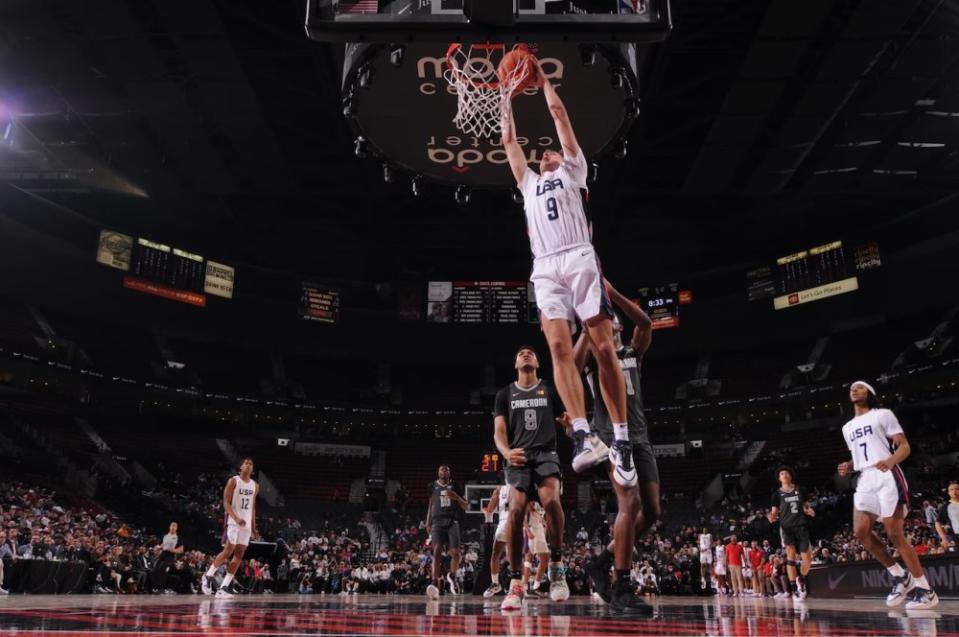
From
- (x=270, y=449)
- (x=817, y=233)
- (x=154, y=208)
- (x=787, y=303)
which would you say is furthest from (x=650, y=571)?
(x=154, y=208)

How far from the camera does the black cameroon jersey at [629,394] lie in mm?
4879

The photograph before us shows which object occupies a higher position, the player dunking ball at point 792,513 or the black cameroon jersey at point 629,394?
the black cameroon jersey at point 629,394

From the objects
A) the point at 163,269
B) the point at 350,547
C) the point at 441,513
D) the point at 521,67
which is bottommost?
the point at 350,547

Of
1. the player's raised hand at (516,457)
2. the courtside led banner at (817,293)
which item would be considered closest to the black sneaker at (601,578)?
the player's raised hand at (516,457)

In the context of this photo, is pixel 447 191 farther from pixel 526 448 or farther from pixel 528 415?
pixel 526 448

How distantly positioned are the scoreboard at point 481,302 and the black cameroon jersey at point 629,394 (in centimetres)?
2110

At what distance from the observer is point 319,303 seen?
91.8 feet

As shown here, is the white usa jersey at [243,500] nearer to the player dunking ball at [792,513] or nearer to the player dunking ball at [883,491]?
the player dunking ball at [883,491]

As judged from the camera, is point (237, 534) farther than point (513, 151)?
Yes

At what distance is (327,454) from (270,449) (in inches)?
90.6

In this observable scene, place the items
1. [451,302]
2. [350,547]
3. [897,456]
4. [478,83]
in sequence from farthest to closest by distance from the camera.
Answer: [451,302]
[350,547]
[478,83]
[897,456]

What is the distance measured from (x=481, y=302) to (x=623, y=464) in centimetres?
2279

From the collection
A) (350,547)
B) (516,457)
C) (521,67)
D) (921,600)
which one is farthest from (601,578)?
(350,547)

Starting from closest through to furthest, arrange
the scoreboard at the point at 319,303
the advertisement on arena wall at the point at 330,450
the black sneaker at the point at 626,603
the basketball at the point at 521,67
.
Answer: the black sneaker at the point at 626,603, the basketball at the point at 521,67, the scoreboard at the point at 319,303, the advertisement on arena wall at the point at 330,450
